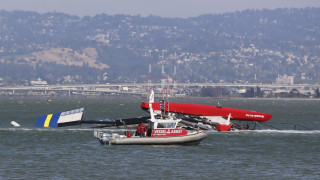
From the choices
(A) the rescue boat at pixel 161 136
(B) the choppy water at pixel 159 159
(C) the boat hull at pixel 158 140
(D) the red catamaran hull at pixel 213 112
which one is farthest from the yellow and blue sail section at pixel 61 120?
(A) the rescue boat at pixel 161 136

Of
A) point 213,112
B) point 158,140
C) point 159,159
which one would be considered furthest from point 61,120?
point 159,159

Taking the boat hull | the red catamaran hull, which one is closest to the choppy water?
the boat hull

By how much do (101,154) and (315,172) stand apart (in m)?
18.9

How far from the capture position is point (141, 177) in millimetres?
61781

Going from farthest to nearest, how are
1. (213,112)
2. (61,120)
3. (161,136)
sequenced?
(213,112)
(61,120)
(161,136)

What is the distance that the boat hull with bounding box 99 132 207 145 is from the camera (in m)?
78.9

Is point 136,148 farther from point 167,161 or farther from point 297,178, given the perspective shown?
point 297,178

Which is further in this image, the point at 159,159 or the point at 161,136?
the point at 161,136

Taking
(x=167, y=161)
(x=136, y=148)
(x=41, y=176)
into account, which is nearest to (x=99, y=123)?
(x=136, y=148)

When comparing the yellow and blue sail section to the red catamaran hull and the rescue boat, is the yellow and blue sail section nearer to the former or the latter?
the red catamaran hull

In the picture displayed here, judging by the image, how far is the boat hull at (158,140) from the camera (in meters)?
78.9

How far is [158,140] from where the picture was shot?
3105 inches

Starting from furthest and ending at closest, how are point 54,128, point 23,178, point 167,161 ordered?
point 54,128 → point 167,161 → point 23,178

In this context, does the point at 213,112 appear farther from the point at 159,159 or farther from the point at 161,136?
the point at 159,159
